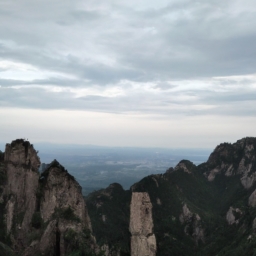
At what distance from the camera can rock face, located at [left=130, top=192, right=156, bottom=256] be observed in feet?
179

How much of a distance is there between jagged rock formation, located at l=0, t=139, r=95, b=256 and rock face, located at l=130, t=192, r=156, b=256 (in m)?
9.94

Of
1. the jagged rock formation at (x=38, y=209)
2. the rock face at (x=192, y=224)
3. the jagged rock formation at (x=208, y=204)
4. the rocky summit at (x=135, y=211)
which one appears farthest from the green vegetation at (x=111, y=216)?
the jagged rock formation at (x=38, y=209)

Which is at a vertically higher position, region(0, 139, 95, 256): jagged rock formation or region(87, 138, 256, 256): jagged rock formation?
region(0, 139, 95, 256): jagged rock formation

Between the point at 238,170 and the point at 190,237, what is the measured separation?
5954 centimetres

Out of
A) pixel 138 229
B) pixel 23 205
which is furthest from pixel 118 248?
pixel 23 205

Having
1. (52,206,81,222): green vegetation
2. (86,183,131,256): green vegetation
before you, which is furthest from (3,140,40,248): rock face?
(86,183,131,256): green vegetation

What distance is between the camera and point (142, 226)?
179ft

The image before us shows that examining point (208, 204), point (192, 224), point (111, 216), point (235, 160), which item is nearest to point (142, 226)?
point (111, 216)

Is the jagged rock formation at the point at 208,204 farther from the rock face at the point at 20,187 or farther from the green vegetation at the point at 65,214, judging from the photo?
the green vegetation at the point at 65,214

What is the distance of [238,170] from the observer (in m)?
159

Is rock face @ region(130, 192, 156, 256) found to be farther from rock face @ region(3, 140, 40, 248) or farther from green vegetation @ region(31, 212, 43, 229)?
rock face @ region(3, 140, 40, 248)

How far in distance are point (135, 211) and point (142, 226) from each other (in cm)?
295

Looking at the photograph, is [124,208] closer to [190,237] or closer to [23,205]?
[190,237]

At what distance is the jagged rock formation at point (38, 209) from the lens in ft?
134
